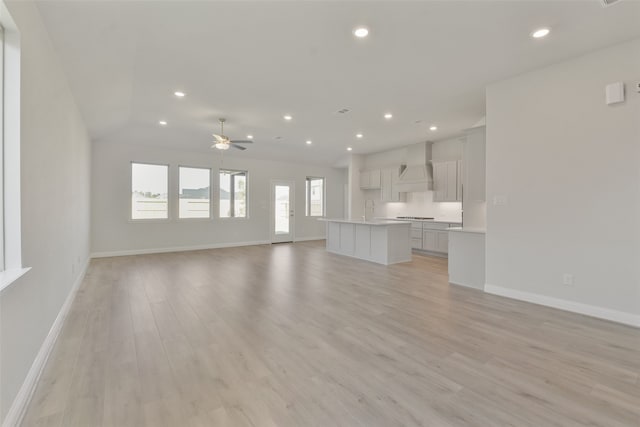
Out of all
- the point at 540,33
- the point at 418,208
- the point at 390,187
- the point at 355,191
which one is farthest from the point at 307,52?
the point at 355,191

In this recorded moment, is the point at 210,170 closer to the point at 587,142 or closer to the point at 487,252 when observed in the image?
the point at 487,252

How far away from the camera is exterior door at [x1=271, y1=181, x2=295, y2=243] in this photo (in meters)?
9.41

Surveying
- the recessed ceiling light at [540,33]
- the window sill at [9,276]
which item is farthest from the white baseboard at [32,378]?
the recessed ceiling light at [540,33]

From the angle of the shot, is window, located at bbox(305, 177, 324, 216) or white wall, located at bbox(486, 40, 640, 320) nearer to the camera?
white wall, located at bbox(486, 40, 640, 320)

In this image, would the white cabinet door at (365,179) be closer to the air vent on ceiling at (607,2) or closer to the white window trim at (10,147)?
the air vent on ceiling at (607,2)

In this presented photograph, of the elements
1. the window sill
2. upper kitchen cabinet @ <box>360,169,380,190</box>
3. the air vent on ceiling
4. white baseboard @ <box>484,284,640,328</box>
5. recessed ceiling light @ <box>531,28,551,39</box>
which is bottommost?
white baseboard @ <box>484,284,640,328</box>

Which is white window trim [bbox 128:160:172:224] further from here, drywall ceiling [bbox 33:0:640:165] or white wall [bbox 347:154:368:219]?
white wall [bbox 347:154:368:219]

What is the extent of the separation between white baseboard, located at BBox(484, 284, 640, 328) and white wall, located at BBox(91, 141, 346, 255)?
6747 mm

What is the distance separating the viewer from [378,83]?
393 centimetres

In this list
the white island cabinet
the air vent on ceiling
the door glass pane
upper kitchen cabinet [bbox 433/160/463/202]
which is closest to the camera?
the air vent on ceiling

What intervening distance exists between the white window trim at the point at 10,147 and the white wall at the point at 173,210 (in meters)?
5.78

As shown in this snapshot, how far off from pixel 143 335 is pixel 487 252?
434 centimetres

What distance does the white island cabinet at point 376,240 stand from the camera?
6.07m

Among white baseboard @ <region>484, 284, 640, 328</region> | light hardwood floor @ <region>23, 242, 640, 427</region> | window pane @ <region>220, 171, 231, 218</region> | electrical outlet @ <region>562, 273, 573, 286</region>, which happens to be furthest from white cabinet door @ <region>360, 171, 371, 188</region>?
electrical outlet @ <region>562, 273, 573, 286</region>
